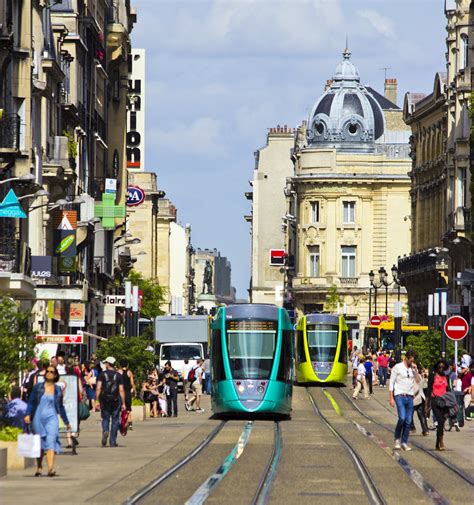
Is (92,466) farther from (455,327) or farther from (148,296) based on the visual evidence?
(148,296)

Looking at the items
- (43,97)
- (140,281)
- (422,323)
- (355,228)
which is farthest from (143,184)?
(43,97)

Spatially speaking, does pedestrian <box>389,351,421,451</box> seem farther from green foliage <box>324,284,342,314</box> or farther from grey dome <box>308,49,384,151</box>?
grey dome <box>308,49,384,151</box>

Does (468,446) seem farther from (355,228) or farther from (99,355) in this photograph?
(355,228)

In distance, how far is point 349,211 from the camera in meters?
148

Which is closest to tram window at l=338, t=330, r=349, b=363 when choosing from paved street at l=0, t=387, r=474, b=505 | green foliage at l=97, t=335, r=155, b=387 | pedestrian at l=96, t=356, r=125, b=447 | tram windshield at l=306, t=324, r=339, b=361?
tram windshield at l=306, t=324, r=339, b=361

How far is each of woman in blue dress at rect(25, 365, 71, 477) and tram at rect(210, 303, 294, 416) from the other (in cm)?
1822

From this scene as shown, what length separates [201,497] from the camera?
2291 centimetres

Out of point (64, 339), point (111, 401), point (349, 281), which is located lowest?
point (111, 401)

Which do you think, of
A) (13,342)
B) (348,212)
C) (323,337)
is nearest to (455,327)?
(13,342)

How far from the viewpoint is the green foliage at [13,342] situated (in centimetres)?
2888

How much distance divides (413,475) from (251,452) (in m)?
6.65

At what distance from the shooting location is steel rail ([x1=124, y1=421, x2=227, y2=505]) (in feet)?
74.2

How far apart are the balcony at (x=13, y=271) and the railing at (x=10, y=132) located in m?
2.50

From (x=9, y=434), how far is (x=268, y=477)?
392 cm
